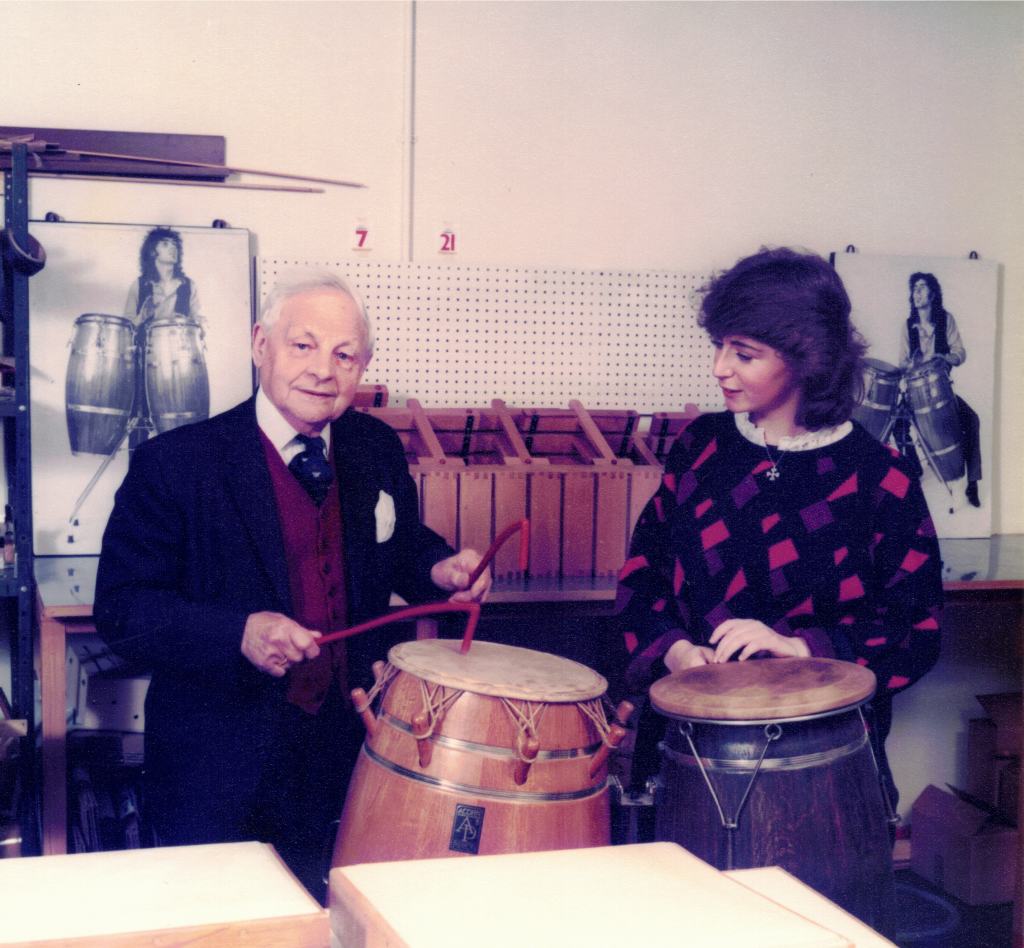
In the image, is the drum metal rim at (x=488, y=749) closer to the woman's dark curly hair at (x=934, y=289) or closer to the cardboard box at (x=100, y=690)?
the cardboard box at (x=100, y=690)

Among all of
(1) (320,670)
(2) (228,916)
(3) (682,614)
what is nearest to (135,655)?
(1) (320,670)

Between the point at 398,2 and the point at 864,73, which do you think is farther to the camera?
the point at 864,73

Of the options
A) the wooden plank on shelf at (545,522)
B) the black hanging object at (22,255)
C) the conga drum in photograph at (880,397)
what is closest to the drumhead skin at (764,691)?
the wooden plank on shelf at (545,522)

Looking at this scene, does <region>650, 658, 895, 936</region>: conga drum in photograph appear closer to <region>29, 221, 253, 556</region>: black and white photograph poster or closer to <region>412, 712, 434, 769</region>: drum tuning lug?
<region>412, 712, 434, 769</region>: drum tuning lug

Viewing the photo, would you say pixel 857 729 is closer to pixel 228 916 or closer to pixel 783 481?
pixel 783 481

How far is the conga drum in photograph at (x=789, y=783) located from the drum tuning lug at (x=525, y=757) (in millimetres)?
260

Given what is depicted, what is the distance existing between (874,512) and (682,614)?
465 millimetres

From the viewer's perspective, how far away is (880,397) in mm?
3648

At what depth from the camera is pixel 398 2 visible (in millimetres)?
3193

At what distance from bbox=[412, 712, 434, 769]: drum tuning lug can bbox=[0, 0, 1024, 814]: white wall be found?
1.87m

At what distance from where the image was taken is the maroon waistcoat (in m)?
2.17

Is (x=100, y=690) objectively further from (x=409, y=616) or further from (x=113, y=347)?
(x=409, y=616)

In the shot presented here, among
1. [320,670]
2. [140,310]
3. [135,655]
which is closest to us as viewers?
[135,655]

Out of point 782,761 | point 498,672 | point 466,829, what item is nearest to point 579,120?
point 498,672
